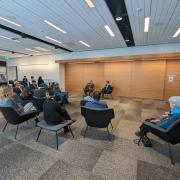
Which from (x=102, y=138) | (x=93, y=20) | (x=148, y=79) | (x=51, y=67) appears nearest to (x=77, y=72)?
(x=51, y=67)

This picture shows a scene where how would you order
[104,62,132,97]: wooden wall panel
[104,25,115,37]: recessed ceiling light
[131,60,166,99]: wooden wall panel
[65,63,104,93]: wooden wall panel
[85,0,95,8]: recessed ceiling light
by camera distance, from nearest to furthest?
1. [85,0,95,8]: recessed ceiling light
2. [104,25,115,37]: recessed ceiling light
3. [131,60,166,99]: wooden wall panel
4. [104,62,132,97]: wooden wall panel
5. [65,63,104,93]: wooden wall panel

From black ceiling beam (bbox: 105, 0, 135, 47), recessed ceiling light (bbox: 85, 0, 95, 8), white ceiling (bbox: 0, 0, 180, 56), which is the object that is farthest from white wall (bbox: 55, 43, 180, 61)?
recessed ceiling light (bbox: 85, 0, 95, 8)

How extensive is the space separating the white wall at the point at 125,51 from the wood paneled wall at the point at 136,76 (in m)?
0.67

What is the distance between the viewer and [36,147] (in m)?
2.73

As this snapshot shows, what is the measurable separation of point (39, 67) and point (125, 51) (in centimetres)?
701

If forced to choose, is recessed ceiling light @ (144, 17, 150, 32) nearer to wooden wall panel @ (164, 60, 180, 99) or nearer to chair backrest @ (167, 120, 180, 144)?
chair backrest @ (167, 120, 180, 144)

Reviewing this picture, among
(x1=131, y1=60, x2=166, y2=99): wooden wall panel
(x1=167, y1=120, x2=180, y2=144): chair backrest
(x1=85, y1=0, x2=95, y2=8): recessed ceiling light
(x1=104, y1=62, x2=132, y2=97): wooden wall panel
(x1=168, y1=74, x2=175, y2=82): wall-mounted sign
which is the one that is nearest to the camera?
(x1=167, y1=120, x2=180, y2=144): chair backrest

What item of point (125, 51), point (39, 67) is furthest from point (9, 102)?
point (39, 67)

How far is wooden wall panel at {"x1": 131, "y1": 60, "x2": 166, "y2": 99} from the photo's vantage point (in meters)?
7.69

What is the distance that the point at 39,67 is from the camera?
11000mm

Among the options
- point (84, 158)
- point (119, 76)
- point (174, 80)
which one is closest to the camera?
point (84, 158)

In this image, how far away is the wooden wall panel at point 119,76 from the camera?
848 centimetres

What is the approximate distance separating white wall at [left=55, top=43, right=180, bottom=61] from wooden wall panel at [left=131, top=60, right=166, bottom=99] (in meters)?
0.72

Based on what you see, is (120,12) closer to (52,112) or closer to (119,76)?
(52,112)
